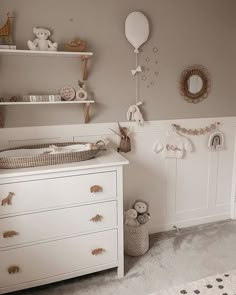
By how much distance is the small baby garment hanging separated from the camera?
252 cm

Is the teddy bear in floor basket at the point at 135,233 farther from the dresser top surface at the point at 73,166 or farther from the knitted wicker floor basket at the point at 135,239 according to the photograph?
the dresser top surface at the point at 73,166

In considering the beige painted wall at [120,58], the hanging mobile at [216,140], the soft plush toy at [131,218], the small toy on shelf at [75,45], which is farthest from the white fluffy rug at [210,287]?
the small toy on shelf at [75,45]

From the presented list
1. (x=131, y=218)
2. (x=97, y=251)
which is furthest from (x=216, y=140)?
(x=97, y=251)

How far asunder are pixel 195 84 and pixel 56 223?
1697mm

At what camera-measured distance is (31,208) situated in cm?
170

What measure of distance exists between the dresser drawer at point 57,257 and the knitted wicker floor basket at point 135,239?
0.30 meters

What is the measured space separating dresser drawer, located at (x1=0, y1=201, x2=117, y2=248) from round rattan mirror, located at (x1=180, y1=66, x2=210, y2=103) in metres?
1.25

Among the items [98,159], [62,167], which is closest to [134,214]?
[98,159]

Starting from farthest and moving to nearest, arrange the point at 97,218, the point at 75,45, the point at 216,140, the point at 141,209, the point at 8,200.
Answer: the point at 216,140 → the point at 141,209 → the point at 75,45 → the point at 97,218 → the point at 8,200

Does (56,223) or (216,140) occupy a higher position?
(216,140)

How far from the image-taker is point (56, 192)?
174 cm

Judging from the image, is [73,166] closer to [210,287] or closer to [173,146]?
[173,146]

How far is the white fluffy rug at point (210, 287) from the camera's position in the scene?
1.84 metres

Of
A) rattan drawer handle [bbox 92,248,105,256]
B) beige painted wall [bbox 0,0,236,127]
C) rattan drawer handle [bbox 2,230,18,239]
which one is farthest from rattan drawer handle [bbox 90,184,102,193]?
beige painted wall [bbox 0,0,236,127]
